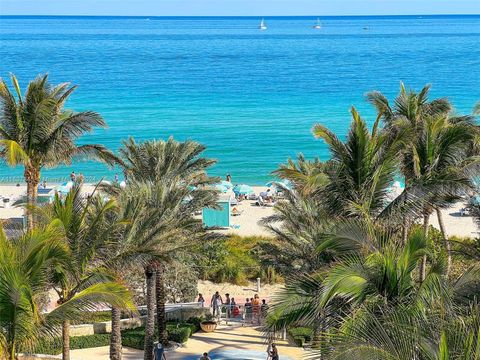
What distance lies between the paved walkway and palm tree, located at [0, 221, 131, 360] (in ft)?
25.9

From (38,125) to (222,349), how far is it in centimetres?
662

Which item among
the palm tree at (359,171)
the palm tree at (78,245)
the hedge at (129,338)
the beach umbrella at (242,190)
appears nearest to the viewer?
the palm tree at (78,245)

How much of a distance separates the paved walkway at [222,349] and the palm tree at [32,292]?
7.88 metres

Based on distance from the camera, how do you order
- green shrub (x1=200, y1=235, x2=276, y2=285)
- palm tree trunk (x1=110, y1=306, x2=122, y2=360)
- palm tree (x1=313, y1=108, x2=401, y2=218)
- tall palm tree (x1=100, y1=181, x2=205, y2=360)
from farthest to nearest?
green shrub (x1=200, y1=235, x2=276, y2=285) → palm tree trunk (x1=110, y1=306, x2=122, y2=360) → tall palm tree (x1=100, y1=181, x2=205, y2=360) → palm tree (x1=313, y1=108, x2=401, y2=218)

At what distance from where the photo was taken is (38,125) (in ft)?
60.1

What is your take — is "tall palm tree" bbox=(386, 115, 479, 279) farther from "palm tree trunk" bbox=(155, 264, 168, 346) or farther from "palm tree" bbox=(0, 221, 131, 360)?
"palm tree trunk" bbox=(155, 264, 168, 346)

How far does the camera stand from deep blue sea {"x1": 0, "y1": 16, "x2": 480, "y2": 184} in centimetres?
6700

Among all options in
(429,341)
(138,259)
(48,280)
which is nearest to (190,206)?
(138,259)

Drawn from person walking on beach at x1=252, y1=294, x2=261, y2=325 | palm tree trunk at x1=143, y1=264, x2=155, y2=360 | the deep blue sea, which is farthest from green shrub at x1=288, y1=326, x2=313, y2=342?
the deep blue sea

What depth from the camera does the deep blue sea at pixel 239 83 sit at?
67000 mm

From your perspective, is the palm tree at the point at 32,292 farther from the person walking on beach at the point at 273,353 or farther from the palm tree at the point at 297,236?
the palm tree at the point at 297,236

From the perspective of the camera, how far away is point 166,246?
15.5 metres

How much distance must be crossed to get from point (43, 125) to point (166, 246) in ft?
15.9

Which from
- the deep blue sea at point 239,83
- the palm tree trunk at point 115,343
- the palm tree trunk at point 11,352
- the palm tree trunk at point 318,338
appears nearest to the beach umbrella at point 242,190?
the deep blue sea at point 239,83
